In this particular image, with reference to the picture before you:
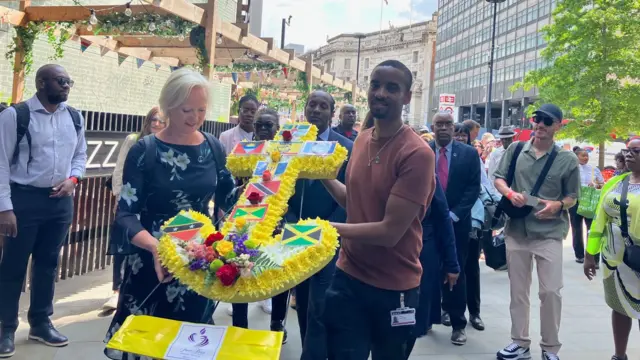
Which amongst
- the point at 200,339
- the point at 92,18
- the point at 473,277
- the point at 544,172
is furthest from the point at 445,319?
the point at 92,18

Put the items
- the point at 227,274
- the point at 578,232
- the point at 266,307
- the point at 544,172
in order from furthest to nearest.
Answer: the point at 578,232, the point at 266,307, the point at 544,172, the point at 227,274

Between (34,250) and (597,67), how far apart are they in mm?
20085

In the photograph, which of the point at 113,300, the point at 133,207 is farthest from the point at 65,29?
the point at 133,207

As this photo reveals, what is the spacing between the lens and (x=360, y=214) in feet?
9.07

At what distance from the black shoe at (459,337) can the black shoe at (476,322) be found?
0.49 m

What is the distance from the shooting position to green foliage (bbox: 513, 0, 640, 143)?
19141 mm

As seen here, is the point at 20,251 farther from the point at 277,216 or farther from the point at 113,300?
the point at 277,216

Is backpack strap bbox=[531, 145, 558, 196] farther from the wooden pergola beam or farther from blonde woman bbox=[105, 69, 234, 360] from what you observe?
the wooden pergola beam

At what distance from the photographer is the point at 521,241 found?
15.9 ft

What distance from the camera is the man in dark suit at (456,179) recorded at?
542 centimetres

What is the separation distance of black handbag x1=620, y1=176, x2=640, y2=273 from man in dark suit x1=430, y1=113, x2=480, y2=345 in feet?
4.39

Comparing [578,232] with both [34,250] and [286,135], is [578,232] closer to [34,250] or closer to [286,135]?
[286,135]

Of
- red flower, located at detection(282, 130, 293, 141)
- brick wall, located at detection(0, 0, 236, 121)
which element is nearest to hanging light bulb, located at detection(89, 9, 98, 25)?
brick wall, located at detection(0, 0, 236, 121)

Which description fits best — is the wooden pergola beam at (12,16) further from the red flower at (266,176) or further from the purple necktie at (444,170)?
the red flower at (266,176)
